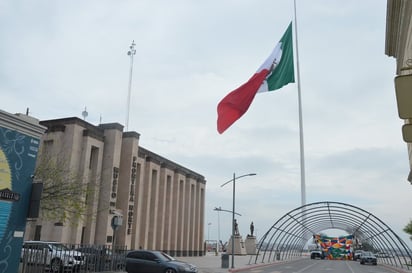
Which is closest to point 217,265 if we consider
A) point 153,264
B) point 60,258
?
point 153,264

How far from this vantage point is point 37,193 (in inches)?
544

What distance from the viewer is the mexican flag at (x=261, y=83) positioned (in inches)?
784

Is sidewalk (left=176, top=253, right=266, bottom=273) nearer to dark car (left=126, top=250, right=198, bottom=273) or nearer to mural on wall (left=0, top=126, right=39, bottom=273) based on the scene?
dark car (left=126, top=250, right=198, bottom=273)

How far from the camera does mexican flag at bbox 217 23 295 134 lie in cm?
1991

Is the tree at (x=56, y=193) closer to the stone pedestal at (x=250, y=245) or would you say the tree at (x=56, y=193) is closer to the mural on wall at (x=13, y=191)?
the mural on wall at (x=13, y=191)

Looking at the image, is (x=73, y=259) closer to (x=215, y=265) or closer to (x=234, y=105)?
(x=234, y=105)

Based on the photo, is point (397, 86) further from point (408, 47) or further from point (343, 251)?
point (343, 251)

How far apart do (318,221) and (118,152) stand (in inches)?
1170

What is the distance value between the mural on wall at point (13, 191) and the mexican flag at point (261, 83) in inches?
325

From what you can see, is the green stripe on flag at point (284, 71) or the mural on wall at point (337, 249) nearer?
the green stripe on flag at point (284, 71)

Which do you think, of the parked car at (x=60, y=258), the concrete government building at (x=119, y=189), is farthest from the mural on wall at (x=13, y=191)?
the concrete government building at (x=119, y=189)

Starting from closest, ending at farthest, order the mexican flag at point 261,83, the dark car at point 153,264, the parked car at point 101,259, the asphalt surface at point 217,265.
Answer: the mexican flag at point 261,83 → the parked car at point 101,259 → the dark car at point 153,264 → the asphalt surface at point 217,265

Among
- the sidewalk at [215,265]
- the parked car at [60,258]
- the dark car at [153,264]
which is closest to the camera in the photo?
the parked car at [60,258]

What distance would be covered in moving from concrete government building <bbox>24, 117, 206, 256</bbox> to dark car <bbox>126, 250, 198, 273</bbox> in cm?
690
